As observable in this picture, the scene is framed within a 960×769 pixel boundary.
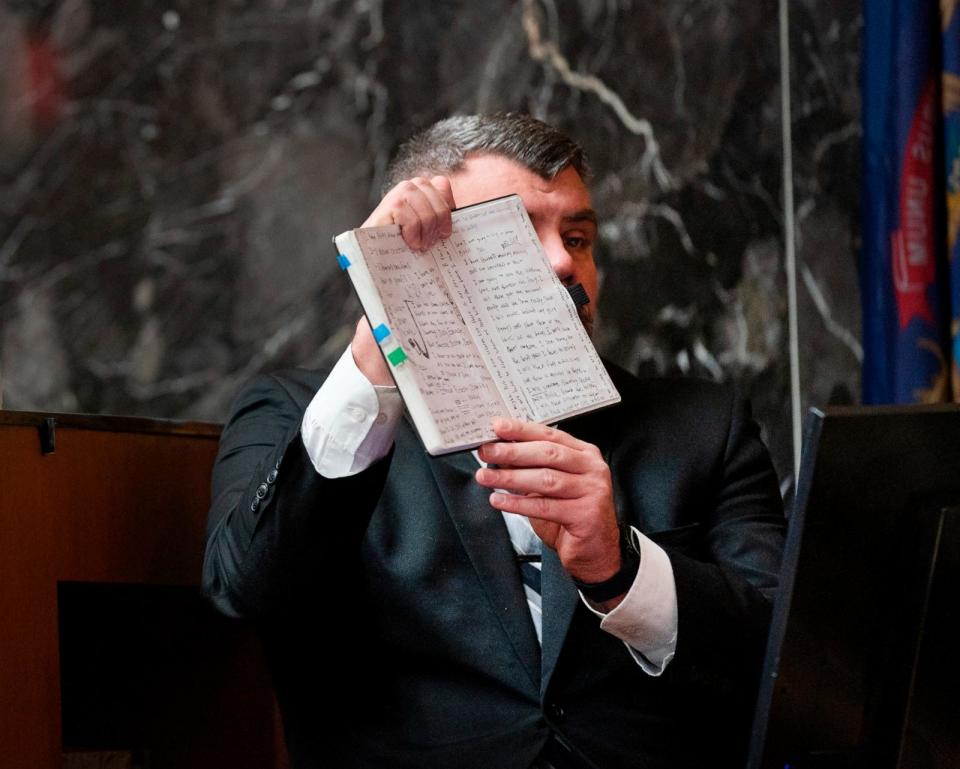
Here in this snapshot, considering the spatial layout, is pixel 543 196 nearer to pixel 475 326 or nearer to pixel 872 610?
pixel 475 326

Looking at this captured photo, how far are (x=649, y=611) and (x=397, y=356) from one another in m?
0.43

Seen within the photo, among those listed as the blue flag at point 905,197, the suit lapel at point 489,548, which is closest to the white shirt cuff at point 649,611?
the suit lapel at point 489,548

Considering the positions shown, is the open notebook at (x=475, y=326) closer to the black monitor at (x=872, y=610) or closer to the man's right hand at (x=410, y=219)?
the man's right hand at (x=410, y=219)

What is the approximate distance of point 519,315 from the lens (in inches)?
53.4

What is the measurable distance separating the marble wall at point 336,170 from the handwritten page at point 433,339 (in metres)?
0.99

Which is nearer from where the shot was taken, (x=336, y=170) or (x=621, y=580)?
(x=621, y=580)

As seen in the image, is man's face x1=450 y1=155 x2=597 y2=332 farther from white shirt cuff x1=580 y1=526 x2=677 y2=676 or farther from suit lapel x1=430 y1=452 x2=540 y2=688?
white shirt cuff x1=580 y1=526 x2=677 y2=676

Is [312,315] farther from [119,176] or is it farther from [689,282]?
[689,282]

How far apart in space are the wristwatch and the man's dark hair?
0.66 m

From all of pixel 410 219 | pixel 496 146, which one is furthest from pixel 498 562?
pixel 496 146

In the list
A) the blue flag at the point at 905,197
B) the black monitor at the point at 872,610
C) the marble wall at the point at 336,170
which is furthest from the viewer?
the blue flag at the point at 905,197

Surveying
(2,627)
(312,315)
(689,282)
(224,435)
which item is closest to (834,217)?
(689,282)

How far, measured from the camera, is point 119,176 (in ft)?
7.09

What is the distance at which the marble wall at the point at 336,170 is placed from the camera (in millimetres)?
2105
